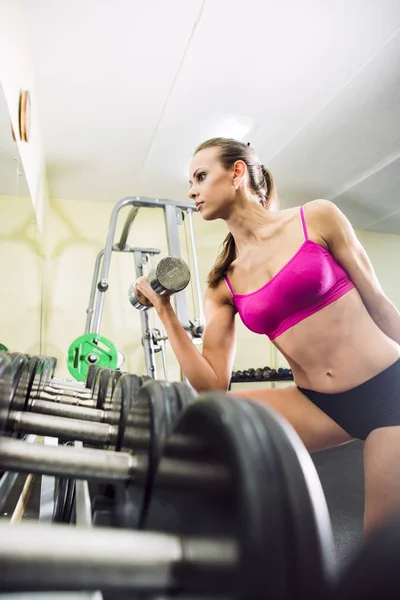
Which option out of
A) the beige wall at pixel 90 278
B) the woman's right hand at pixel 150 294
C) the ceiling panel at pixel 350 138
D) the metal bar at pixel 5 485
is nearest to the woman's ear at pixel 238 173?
the woman's right hand at pixel 150 294

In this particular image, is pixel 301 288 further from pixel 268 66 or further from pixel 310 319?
pixel 268 66

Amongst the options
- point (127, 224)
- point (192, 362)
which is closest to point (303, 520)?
point (192, 362)

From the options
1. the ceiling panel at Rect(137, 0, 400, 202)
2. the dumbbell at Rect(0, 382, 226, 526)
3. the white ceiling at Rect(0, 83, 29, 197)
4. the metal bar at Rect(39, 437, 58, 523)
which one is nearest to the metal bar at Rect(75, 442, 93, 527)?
the metal bar at Rect(39, 437, 58, 523)

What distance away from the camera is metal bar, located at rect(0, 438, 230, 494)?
0.35m

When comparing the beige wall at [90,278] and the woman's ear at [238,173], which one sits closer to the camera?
the woman's ear at [238,173]

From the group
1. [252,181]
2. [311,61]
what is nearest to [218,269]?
[252,181]

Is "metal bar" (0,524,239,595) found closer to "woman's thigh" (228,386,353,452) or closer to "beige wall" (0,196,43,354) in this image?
"woman's thigh" (228,386,353,452)

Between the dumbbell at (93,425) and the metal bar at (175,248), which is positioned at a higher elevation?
the metal bar at (175,248)

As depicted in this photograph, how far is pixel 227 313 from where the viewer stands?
122 cm

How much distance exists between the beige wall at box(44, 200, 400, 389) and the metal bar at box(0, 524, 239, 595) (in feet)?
11.5

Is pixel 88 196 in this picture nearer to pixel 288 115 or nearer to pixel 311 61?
pixel 288 115

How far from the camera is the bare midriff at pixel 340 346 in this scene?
0.91m

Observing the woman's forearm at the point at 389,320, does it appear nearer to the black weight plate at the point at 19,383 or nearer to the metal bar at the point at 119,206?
the black weight plate at the point at 19,383

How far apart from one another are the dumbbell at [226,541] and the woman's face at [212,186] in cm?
97
